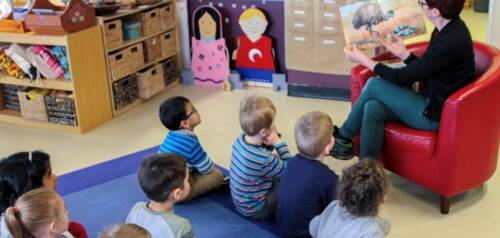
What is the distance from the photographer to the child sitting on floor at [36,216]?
1.81 m

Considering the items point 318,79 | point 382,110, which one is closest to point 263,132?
point 382,110

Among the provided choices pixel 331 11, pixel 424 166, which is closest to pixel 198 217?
pixel 424 166

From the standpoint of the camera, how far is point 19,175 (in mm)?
2225

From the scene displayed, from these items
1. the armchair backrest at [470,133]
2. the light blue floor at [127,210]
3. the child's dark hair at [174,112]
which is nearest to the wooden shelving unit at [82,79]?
the light blue floor at [127,210]

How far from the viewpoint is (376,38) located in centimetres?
312

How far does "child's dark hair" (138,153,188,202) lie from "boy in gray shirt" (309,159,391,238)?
61 cm

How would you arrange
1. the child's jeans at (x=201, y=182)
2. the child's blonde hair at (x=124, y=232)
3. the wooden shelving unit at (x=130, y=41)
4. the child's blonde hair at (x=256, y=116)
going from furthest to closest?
the wooden shelving unit at (x=130, y=41) < the child's jeans at (x=201, y=182) < the child's blonde hair at (x=256, y=116) < the child's blonde hair at (x=124, y=232)

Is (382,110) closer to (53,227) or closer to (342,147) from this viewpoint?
(342,147)

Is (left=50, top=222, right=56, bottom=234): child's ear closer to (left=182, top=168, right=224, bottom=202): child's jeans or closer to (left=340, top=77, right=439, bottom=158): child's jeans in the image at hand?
(left=182, top=168, right=224, bottom=202): child's jeans

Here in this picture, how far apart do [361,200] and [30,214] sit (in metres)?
1.09

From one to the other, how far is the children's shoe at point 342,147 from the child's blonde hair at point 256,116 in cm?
65

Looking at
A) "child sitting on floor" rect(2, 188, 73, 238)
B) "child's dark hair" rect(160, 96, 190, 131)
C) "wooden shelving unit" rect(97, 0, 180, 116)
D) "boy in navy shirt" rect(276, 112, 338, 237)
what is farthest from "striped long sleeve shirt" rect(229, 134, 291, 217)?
"wooden shelving unit" rect(97, 0, 180, 116)

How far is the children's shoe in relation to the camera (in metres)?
3.21

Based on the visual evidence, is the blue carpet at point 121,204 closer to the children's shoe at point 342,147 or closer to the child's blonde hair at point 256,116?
the child's blonde hair at point 256,116
